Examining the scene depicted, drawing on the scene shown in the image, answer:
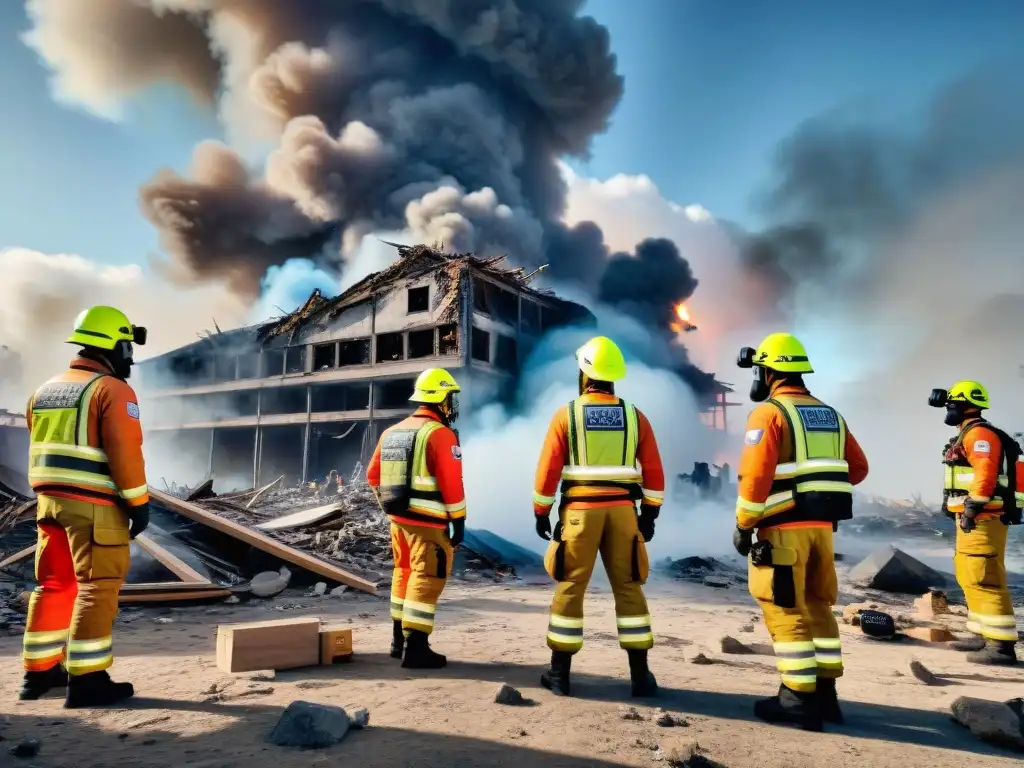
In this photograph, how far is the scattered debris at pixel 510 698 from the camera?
3.42m

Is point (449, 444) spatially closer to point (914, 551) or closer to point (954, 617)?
point (954, 617)

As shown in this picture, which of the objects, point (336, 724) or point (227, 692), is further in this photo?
point (227, 692)

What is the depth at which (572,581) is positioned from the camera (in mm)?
3738

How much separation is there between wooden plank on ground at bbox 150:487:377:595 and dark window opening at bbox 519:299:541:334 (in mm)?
14774

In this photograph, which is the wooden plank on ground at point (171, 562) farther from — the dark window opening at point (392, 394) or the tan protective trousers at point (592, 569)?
the dark window opening at point (392, 394)

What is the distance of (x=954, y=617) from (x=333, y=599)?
6.67m

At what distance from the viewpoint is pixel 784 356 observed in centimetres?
370

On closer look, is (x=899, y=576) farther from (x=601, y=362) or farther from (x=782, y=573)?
(x=601, y=362)

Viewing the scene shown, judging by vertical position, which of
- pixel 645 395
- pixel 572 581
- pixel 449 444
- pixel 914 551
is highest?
pixel 645 395

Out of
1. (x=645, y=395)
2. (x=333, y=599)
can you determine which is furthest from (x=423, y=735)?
(x=645, y=395)

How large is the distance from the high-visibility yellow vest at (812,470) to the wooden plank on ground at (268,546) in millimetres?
5471

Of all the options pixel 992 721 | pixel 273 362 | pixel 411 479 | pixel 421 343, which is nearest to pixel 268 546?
pixel 411 479

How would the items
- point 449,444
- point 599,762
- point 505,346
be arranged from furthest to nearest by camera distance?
point 505,346 → point 449,444 → point 599,762

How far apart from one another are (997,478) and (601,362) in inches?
138
